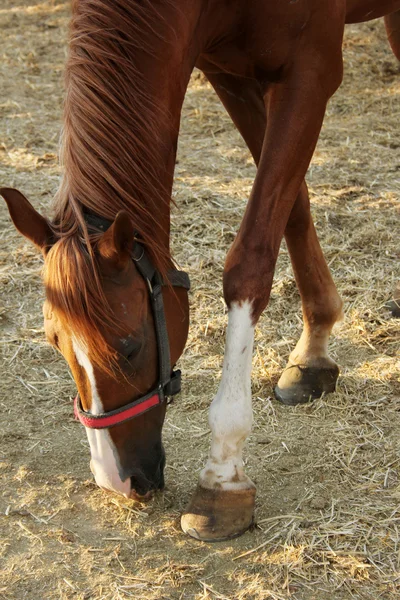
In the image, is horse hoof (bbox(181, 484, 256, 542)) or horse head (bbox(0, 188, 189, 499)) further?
horse hoof (bbox(181, 484, 256, 542))

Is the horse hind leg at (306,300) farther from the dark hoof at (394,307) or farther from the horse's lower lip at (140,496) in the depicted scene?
the horse's lower lip at (140,496)

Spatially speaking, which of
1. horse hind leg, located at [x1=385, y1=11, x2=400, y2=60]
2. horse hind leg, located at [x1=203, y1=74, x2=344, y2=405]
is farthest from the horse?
horse hind leg, located at [x1=385, y1=11, x2=400, y2=60]

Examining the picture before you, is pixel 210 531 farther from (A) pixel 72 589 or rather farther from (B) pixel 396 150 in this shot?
(B) pixel 396 150

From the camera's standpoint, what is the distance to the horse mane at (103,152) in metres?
2.21

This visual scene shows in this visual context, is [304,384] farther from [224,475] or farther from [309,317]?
[224,475]

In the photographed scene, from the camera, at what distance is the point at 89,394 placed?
232cm

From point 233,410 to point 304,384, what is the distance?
0.91 m

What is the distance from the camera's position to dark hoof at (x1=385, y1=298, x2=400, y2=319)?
13.1ft

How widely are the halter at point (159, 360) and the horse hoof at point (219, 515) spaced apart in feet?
1.30

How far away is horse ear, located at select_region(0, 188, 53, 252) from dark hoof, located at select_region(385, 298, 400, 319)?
2.21m

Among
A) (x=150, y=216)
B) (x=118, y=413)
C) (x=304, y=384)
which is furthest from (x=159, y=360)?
(x=304, y=384)

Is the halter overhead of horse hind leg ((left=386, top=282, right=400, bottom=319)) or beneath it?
overhead

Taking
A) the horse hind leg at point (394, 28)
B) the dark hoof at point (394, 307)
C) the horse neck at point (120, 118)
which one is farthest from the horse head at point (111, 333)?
the horse hind leg at point (394, 28)

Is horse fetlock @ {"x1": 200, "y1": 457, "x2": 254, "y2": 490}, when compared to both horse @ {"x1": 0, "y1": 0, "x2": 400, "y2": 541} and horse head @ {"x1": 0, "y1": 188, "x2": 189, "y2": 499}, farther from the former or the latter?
horse head @ {"x1": 0, "y1": 188, "x2": 189, "y2": 499}
